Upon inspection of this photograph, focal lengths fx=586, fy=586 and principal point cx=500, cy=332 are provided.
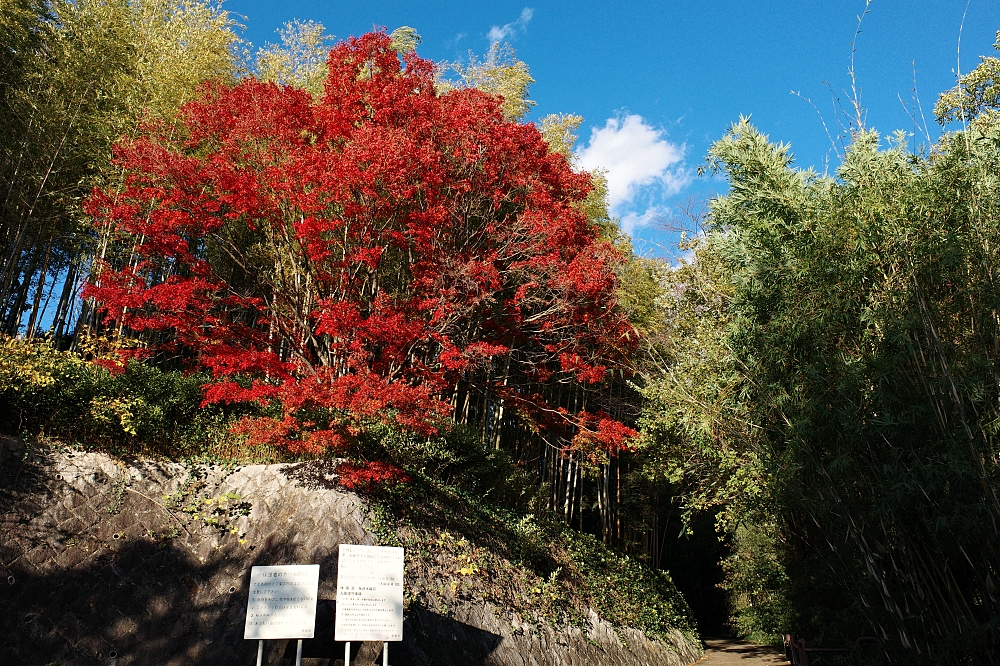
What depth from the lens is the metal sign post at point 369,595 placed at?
187 inches

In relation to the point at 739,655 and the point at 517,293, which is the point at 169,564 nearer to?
the point at 517,293

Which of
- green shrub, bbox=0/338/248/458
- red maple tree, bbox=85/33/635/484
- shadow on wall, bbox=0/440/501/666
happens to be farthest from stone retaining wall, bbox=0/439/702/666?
red maple tree, bbox=85/33/635/484

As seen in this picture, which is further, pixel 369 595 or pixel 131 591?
pixel 131 591

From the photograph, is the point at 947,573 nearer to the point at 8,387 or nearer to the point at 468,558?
the point at 468,558

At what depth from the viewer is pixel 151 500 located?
594 centimetres

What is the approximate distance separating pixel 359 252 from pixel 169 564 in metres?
4.09

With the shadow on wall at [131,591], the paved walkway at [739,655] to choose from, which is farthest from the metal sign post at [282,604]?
the paved walkway at [739,655]

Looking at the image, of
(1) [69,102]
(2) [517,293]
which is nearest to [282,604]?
(2) [517,293]

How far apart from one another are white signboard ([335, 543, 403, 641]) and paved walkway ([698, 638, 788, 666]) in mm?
8193

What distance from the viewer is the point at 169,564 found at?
18.2 ft

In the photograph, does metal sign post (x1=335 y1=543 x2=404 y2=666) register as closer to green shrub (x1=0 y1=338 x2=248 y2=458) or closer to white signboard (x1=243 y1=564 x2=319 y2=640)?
white signboard (x1=243 y1=564 x2=319 y2=640)

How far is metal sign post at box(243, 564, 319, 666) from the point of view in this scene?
454 centimetres

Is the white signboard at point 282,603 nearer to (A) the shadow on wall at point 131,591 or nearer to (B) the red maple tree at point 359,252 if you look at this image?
(A) the shadow on wall at point 131,591

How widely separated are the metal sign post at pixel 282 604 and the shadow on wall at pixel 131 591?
0.71 meters
